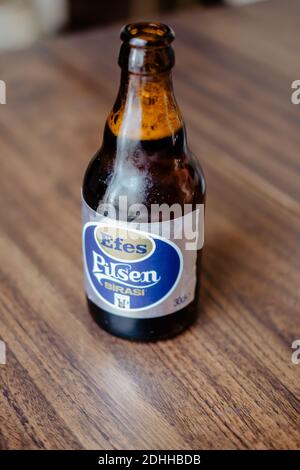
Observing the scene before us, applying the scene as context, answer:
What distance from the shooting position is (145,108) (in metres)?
0.56

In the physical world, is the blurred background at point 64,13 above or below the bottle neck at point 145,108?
below

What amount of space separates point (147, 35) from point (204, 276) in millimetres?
304

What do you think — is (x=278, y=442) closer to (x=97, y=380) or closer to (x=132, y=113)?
(x=97, y=380)

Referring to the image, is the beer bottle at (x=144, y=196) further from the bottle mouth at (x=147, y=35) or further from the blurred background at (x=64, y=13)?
the blurred background at (x=64, y=13)

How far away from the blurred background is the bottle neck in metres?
1.55

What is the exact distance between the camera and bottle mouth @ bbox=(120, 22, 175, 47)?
20.7 inches

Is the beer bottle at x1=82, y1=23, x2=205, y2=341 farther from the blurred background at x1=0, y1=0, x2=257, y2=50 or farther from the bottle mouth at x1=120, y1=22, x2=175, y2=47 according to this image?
the blurred background at x1=0, y1=0, x2=257, y2=50

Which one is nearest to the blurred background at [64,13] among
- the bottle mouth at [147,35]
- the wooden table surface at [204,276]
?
the wooden table surface at [204,276]

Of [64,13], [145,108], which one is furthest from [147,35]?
[64,13]

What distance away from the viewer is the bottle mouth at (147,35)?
526mm

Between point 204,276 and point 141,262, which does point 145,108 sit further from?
point 204,276

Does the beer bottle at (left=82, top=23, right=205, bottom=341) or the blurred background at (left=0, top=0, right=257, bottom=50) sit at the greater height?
the beer bottle at (left=82, top=23, right=205, bottom=341)

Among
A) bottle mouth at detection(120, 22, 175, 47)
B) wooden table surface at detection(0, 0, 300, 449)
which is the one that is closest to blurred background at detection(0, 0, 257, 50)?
wooden table surface at detection(0, 0, 300, 449)

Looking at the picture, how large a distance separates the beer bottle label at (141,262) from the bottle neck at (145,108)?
80mm
